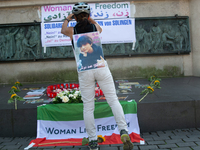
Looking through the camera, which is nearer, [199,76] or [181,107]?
[181,107]

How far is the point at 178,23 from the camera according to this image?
7.32 metres

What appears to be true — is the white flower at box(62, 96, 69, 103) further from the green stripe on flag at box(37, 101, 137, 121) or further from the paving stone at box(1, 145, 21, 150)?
the paving stone at box(1, 145, 21, 150)

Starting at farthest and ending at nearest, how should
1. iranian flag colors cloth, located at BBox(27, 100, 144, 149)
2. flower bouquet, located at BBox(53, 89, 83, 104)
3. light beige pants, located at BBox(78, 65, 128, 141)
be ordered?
flower bouquet, located at BBox(53, 89, 83, 104)
iranian flag colors cloth, located at BBox(27, 100, 144, 149)
light beige pants, located at BBox(78, 65, 128, 141)

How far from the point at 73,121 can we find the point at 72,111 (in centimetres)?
19

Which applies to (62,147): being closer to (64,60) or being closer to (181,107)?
(181,107)

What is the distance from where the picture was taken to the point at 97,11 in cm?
743

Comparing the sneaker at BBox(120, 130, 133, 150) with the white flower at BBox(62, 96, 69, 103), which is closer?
the sneaker at BBox(120, 130, 133, 150)

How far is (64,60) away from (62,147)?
16.6 ft

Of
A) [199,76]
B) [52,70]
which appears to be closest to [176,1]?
[199,76]

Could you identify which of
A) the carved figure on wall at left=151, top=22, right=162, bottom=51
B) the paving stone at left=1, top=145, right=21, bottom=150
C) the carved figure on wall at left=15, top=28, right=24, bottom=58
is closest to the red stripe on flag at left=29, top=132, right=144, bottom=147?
the paving stone at left=1, top=145, right=21, bottom=150

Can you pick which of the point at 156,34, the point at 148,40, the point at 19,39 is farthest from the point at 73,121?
the point at 156,34

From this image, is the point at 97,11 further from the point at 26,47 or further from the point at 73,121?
the point at 73,121

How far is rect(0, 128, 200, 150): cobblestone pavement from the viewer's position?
2.74 metres

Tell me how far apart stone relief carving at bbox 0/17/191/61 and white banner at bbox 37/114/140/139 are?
4.37m
